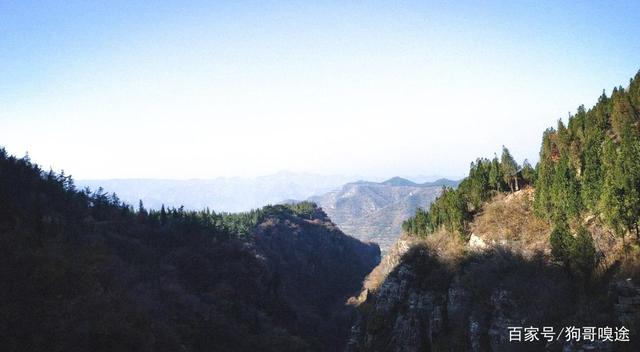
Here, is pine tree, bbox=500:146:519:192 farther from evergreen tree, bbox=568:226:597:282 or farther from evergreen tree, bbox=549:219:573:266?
evergreen tree, bbox=568:226:597:282

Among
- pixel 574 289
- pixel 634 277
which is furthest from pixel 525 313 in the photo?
pixel 634 277

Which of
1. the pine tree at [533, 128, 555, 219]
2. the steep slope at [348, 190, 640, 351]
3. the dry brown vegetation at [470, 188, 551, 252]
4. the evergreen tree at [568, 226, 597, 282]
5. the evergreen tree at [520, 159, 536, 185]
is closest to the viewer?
the steep slope at [348, 190, 640, 351]

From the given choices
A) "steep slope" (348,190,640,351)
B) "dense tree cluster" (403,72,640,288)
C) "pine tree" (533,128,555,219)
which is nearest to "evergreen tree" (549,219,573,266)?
"dense tree cluster" (403,72,640,288)

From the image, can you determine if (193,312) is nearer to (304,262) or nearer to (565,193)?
(565,193)

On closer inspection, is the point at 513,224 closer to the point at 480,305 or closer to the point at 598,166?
the point at 598,166

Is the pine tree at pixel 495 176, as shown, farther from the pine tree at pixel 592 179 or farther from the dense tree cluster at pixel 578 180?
the pine tree at pixel 592 179

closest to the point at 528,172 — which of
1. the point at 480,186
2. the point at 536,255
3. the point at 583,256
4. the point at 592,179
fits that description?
the point at 480,186
